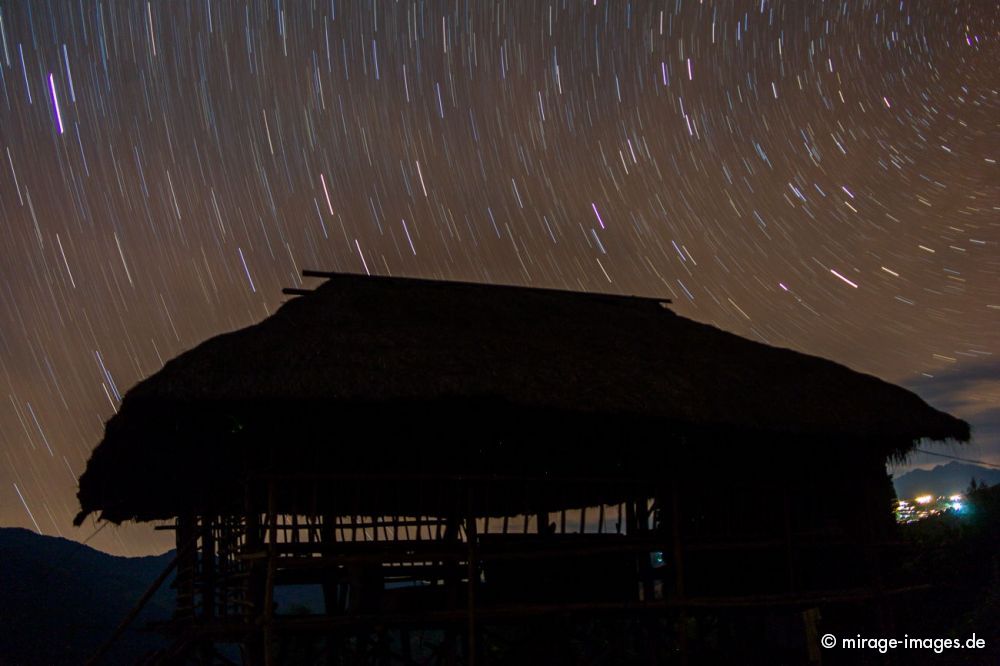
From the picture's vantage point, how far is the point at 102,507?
1195 cm

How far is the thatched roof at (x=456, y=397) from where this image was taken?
7789mm

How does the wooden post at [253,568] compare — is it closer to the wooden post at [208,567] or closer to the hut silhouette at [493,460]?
the hut silhouette at [493,460]

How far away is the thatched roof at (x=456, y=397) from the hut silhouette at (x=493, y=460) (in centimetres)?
3

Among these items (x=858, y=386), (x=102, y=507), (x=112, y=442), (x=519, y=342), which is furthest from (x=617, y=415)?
(x=102, y=507)

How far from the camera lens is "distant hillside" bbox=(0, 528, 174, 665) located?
38.3 meters

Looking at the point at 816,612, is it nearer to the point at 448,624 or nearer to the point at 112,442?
the point at 448,624

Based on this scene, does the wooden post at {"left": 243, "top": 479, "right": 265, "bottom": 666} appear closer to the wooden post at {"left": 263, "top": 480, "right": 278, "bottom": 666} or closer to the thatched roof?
the wooden post at {"left": 263, "top": 480, "right": 278, "bottom": 666}

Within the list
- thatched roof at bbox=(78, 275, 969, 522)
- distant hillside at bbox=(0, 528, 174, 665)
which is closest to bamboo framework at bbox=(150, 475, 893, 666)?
thatched roof at bbox=(78, 275, 969, 522)

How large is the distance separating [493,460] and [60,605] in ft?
158

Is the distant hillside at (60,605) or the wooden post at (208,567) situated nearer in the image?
the wooden post at (208,567)

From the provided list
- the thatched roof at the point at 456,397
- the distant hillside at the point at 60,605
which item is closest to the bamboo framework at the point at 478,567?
the thatched roof at the point at 456,397

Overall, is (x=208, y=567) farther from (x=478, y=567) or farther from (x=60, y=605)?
(x=60, y=605)

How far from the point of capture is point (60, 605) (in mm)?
46625

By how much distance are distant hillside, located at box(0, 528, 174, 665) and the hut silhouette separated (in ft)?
67.9
